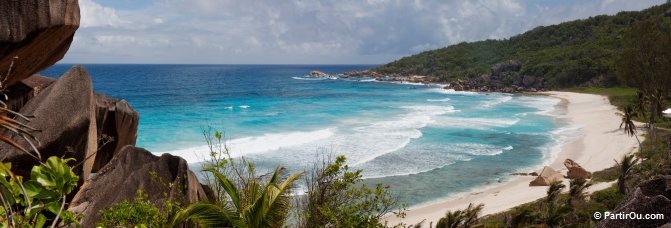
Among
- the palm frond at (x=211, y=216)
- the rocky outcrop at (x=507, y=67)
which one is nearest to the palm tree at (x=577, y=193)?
the palm frond at (x=211, y=216)

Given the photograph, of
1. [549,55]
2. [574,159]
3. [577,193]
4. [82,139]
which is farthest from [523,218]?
[549,55]

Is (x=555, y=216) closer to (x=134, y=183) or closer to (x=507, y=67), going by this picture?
(x=134, y=183)

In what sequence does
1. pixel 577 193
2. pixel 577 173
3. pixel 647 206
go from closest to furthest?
pixel 647 206 < pixel 577 193 < pixel 577 173

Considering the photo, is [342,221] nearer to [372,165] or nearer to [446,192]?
[446,192]

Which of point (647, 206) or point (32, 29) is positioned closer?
point (32, 29)

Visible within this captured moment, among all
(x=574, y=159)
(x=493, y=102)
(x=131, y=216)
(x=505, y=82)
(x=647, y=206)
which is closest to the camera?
(x=131, y=216)

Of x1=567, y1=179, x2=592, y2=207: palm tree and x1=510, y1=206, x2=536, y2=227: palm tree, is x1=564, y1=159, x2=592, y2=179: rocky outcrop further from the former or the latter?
x1=510, y1=206, x2=536, y2=227: palm tree

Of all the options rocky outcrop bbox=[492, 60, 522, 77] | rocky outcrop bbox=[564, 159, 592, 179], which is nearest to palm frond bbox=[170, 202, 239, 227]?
rocky outcrop bbox=[564, 159, 592, 179]
